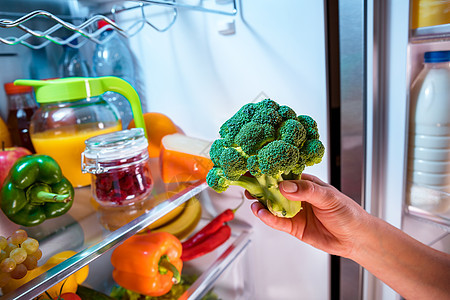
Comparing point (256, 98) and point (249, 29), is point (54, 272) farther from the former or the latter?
point (249, 29)

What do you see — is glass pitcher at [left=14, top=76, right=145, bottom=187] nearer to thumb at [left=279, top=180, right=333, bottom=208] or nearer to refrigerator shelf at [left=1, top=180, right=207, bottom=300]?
refrigerator shelf at [left=1, top=180, right=207, bottom=300]

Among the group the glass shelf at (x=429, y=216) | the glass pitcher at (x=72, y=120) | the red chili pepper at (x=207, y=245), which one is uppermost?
the glass pitcher at (x=72, y=120)

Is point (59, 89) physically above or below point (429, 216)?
above

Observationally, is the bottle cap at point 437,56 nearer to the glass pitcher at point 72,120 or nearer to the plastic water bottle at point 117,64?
the glass pitcher at point 72,120

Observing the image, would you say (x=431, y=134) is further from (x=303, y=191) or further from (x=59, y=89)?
(x=59, y=89)

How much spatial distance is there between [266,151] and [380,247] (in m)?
0.41

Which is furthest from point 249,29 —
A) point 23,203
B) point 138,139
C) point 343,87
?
point 23,203

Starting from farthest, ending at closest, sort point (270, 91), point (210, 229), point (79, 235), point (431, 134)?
point (210, 229) → point (270, 91) → point (431, 134) → point (79, 235)

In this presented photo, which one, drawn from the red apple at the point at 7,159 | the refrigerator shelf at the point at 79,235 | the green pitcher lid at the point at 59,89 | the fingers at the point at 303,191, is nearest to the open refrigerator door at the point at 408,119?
the fingers at the point at 303,191

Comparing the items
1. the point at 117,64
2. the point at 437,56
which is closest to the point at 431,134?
the point at 437,56

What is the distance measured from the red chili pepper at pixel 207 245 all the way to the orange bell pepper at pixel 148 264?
10cm

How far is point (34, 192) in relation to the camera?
2.65ft

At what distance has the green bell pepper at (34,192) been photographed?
0.78 m

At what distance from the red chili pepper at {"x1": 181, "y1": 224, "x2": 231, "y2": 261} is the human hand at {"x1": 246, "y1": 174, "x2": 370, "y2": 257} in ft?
1.08
